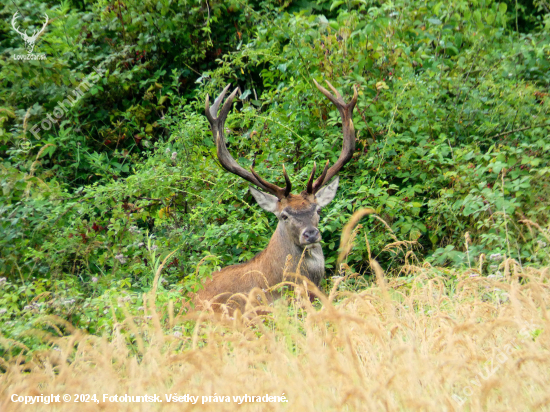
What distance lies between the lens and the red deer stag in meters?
5.30

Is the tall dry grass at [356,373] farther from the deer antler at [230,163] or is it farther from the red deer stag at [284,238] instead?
the deer antler at [230,163]

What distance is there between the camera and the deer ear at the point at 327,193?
18.4ft

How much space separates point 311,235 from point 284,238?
407mm

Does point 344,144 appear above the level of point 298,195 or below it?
above

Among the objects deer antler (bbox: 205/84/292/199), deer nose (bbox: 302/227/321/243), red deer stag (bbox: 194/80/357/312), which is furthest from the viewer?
deer antler (bbox: 205/84/292/199)

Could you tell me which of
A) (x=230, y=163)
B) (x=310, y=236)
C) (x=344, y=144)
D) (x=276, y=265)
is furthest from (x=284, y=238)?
(x=344, y=144)

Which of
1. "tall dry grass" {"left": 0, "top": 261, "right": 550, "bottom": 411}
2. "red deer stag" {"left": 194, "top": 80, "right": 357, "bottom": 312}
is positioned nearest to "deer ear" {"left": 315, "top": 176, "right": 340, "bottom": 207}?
"red deer stag" {"left": 194, "top": 80, "right": 357, "bottom": 312}

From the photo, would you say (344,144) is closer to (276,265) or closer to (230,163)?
(230,163)

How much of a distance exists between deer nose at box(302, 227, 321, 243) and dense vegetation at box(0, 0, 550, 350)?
31 centimetres

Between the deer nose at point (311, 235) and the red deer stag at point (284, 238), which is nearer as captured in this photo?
the deer nose at point (311, 235)

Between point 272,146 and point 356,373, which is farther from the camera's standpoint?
point 272,146

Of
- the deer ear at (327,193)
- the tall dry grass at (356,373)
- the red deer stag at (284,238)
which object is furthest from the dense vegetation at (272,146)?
the tall dry grass at (356,373)

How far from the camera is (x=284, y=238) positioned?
5484 millimetres

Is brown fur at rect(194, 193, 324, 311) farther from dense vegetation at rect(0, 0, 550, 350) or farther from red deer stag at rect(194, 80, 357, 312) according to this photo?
dense vegetation at rect(0, 0, 550, 350)
